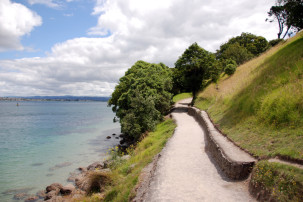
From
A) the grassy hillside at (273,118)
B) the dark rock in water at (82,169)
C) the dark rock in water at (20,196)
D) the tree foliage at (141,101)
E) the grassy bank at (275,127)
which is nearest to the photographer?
the grassy bank at (275,127)

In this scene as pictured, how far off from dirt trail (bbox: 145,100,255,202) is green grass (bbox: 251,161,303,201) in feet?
2.10

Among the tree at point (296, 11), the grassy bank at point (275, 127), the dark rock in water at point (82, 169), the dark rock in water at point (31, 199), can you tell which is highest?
the tree at point (296, 11)

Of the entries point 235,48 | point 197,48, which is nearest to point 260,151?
point 197,48

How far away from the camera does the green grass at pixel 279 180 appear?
17.0 ft

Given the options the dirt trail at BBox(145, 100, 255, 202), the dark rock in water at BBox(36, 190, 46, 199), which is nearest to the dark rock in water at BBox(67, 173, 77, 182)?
the dark rock in water at BBox(36, 190, 46, 199)

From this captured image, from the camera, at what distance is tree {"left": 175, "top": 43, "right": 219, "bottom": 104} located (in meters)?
27.9

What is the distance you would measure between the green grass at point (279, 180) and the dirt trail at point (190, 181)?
0.64 meters

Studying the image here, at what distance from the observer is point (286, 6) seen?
18.4m

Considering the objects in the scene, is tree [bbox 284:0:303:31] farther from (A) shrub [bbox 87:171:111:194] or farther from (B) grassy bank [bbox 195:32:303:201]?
(A) shrub [bbox 87:171:111:194]

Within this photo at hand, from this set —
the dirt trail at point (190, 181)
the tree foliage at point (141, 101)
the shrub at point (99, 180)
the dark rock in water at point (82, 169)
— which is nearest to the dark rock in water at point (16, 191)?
the dark rock in water at point (82, 169)

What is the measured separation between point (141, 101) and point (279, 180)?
60.0ft

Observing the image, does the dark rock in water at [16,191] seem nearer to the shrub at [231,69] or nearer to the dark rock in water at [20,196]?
the dark rock in water at [20,196]

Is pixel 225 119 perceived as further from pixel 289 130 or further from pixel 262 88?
pixel 289 130

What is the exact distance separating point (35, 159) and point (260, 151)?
77.2 ft
